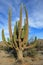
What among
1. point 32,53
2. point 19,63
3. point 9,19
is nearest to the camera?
point 19,63

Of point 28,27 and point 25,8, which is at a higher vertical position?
point 25,8

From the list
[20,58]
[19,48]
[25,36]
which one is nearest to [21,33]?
[25,36]

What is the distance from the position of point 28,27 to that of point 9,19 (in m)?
2.50

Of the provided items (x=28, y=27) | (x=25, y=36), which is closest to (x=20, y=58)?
(x=25, y=36)

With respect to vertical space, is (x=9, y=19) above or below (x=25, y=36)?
above

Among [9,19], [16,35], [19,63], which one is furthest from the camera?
[16,35]

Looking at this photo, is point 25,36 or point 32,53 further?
point 32,53

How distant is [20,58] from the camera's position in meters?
17.7

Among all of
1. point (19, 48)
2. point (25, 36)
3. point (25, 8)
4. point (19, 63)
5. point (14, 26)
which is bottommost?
point (19, 63)

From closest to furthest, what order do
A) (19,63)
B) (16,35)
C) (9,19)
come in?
(19,63) → (9,19) → (16,35)

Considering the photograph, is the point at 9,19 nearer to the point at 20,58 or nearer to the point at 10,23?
the point at 10,23

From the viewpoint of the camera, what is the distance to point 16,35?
725 inches

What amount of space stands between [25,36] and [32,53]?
5321 millimetres

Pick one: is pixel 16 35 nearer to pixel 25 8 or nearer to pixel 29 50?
pixel 25 8
